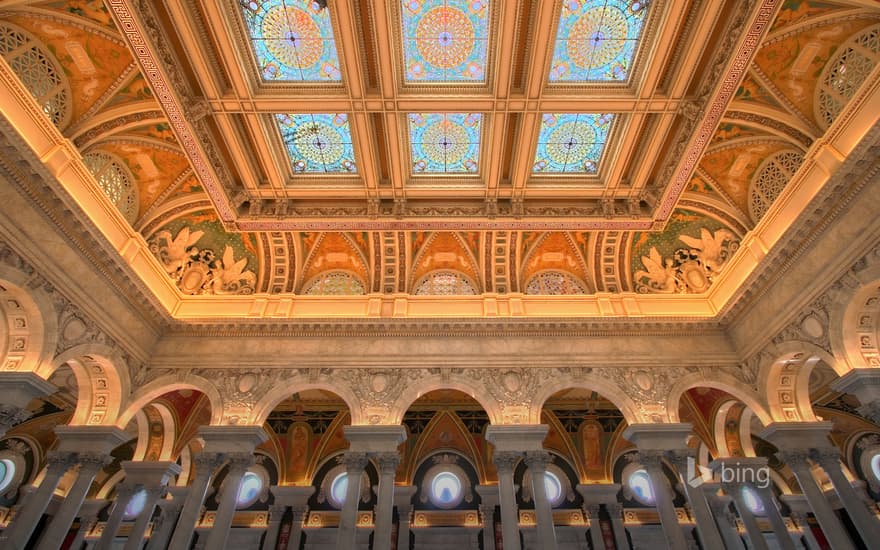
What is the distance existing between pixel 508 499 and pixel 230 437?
22.7 feet

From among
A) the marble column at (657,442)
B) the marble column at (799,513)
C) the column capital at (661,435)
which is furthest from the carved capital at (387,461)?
the marble column at (799,513)

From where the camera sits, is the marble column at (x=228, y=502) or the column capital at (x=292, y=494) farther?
the column capital at (x=292, y=494)

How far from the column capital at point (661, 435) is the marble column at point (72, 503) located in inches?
512

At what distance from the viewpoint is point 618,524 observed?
16141 millimetres

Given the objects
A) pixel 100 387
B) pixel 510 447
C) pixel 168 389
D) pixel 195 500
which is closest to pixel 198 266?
pixel 168 389

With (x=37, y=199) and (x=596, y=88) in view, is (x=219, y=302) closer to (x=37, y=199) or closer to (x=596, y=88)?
(x=37, y=199)

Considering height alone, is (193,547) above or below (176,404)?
below

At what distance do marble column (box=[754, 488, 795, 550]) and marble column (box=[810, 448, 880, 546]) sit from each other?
5.02 feet

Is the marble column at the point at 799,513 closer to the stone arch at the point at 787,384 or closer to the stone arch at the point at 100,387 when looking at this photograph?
the stone arch at the point at 787,384

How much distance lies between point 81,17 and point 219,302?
25.5 ft

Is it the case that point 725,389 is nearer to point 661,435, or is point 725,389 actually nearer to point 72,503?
point 661,435

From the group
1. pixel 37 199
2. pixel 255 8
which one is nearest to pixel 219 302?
pixel 37 199

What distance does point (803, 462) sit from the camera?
1107cm

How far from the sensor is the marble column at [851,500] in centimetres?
912
